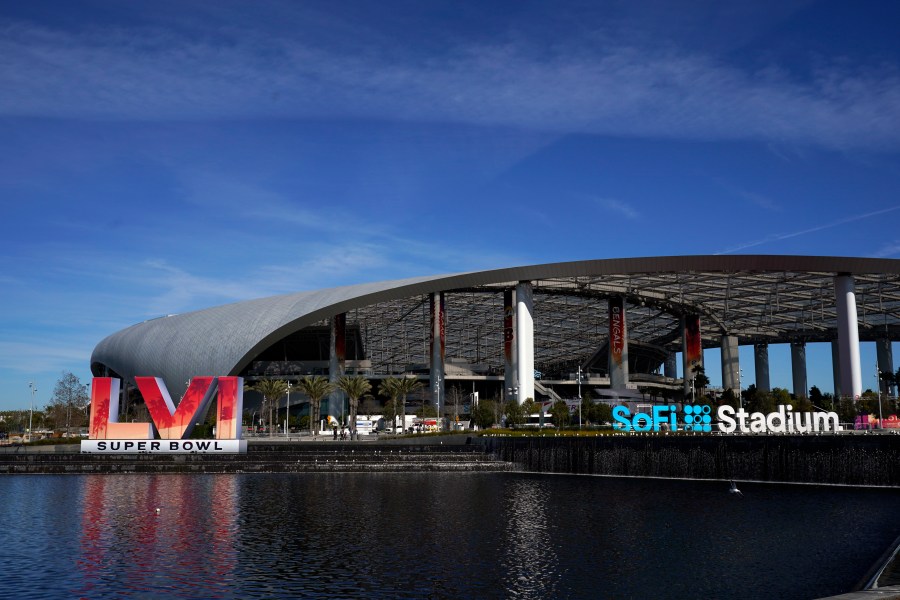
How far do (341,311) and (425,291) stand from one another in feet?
33.2

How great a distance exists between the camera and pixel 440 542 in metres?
23.9

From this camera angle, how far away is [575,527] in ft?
88.6

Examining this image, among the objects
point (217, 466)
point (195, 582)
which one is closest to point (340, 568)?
point (195, 582)

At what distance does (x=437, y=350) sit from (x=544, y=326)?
28861mm

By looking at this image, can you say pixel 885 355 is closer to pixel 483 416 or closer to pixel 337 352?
pixel 483 416

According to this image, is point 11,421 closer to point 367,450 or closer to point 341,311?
point 341,311

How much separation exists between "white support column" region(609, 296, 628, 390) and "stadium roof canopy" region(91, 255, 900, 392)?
73.0 inches

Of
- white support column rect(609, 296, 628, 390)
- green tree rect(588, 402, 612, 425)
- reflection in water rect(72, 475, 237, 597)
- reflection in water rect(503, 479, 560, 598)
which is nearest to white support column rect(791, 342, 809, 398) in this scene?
white support column rect(609, 296, 628, 390)

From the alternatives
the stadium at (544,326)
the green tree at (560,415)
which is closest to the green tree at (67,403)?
the stadium at (544,326)

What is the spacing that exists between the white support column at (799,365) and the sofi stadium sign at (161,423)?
293 ft

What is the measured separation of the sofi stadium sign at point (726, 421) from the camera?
53438 millimetres

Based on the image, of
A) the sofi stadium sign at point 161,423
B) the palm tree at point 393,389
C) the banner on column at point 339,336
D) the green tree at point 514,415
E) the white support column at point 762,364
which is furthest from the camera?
the white support column at point 762,364

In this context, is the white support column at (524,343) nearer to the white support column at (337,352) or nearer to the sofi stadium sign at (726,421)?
the sofi stadium sign at (726,421)

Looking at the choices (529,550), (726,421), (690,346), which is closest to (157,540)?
(529,550)
